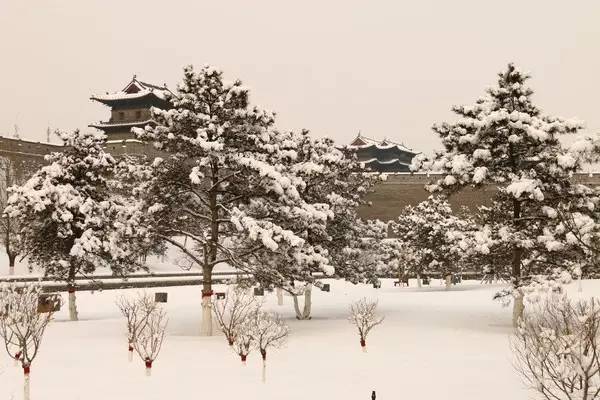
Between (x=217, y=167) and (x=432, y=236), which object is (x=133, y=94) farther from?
(x=217, y=167)

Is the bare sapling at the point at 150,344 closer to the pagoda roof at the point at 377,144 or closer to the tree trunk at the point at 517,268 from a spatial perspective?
the tree trunk at the point at 517,268

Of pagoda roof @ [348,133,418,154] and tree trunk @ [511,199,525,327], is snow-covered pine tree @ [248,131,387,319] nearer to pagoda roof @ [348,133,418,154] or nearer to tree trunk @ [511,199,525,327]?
tree trunk @ [511,199,525,327]

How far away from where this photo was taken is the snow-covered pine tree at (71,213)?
840 inches

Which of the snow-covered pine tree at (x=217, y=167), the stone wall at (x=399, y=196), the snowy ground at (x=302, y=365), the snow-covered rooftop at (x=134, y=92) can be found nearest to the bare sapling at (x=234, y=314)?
the snowy ground at (x=302, y=365)

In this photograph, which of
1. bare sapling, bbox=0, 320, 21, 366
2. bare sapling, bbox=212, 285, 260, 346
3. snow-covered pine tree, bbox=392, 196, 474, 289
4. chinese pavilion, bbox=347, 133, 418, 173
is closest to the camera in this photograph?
bare sapling, bbox=0, 320, 21, 366

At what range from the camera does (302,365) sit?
13.0 meters

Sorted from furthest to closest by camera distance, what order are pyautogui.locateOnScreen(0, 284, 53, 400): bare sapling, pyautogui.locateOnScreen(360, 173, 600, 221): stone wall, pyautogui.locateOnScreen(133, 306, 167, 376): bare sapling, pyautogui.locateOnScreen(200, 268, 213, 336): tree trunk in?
pyautogui.locateOnScreen(360, 173, 600, 221): stone wall → pyautogui.locateOnScreen(200, 268, 213, 336): tree trunk → pyautogui.locateOnScreen(133, 306, 167, 376): bare sapling → pyautogui.locateOnScreen(0, 284, 53, 400): bare sapling

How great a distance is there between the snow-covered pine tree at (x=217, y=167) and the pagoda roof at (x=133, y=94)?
41228 millimetres

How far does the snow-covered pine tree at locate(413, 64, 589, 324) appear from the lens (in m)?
17.3

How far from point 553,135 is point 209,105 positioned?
1036 cm

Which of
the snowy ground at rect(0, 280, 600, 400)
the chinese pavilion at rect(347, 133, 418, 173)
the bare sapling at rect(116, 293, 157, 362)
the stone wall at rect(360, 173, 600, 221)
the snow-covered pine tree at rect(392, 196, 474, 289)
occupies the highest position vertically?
the chinese pavilion at rect(347, 133, 418, 173)

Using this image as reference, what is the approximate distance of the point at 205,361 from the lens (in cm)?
1336

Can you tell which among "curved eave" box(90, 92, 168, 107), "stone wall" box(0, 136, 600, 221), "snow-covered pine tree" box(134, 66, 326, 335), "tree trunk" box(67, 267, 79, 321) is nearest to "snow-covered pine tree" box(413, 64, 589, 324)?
"snow-covered pine tree" box(134, 66, 326, 335)

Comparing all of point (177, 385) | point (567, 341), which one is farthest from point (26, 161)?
point (567, 341)
